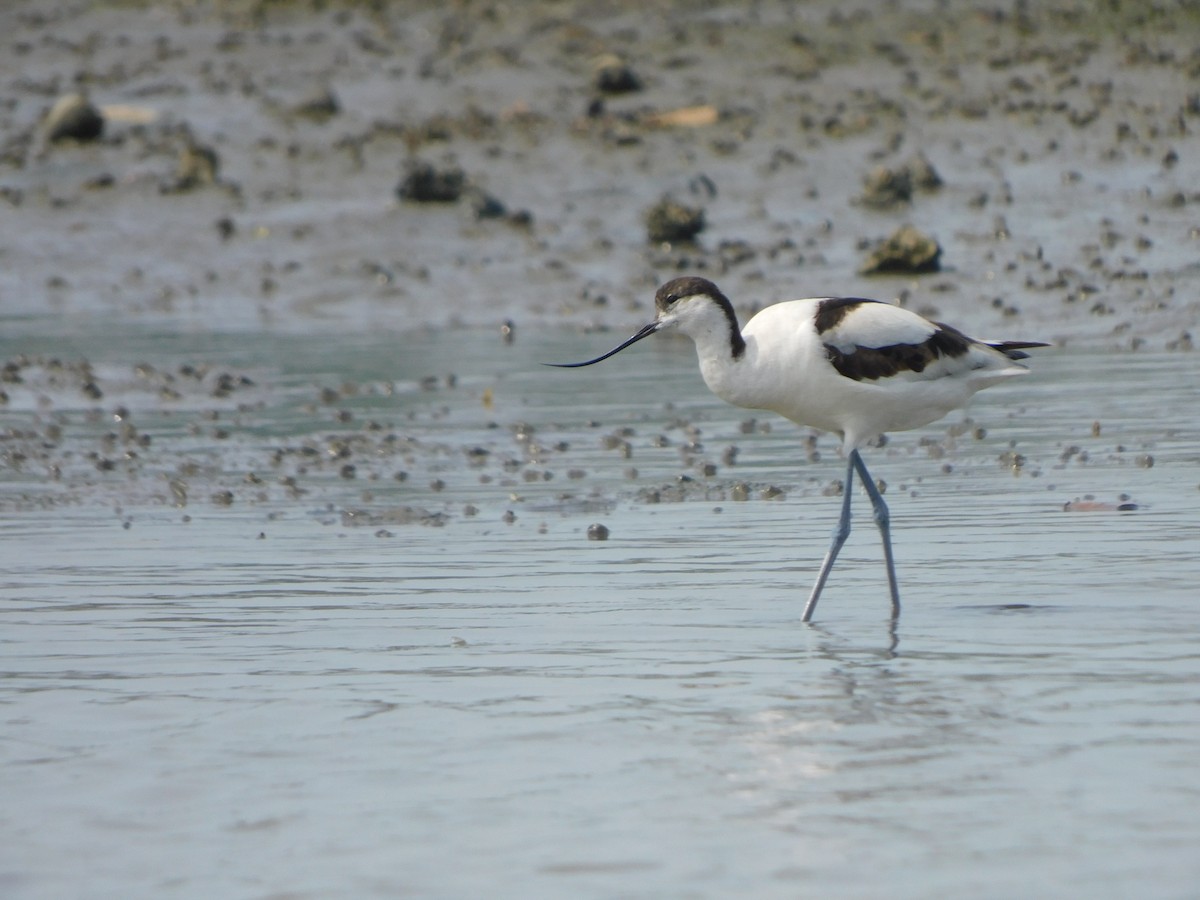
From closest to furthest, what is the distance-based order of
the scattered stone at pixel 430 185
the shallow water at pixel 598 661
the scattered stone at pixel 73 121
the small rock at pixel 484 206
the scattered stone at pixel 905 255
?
the shallow water at pixel 598 661 → the scattered stone at pixel 905 255 → the small rock at pixel 484 206 → the scattered stone at pixel 430 185 → the scattered stone at pixel 73 121

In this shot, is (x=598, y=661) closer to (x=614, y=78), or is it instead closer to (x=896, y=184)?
(x=896, y=184)

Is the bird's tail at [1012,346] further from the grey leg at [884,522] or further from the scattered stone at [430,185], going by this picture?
the scattered stone at [430,185]

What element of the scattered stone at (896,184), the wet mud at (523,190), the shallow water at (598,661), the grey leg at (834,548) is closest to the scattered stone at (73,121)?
the wet mud at (523,190)

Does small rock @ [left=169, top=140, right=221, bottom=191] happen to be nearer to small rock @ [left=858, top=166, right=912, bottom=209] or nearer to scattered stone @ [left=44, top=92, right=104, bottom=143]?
scattered stone @ [left=44, top=92, right=104, bottom=143]

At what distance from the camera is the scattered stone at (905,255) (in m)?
12.9

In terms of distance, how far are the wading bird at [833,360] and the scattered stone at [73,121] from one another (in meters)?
11.9

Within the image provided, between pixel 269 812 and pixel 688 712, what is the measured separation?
1152 mm

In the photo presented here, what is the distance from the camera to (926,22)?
737 inches

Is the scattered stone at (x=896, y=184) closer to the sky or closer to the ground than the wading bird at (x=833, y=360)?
closer to the sky

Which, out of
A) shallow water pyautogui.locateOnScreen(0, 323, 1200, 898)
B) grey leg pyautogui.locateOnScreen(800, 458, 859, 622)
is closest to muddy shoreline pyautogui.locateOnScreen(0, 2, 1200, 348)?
shallow water pyautogui.locateOnScreen(0, 323, 1200, 898)

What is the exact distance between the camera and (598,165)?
52.9 feet

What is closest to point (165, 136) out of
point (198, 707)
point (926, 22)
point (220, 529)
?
point (926, 22)

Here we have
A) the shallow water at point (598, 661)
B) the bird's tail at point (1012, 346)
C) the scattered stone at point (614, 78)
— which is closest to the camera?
the shallow water at point (598, 661)

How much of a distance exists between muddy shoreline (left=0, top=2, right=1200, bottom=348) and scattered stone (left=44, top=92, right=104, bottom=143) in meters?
0.13
